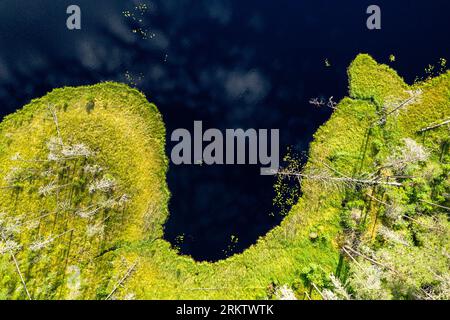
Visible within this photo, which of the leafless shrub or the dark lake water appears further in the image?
the dark lake water

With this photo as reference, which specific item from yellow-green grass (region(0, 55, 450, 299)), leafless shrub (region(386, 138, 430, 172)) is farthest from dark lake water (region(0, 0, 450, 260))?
leafless shrub (region(386, 138, 430, 172))

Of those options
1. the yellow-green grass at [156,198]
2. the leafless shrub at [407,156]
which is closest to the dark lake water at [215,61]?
the yellow-green grass at [156,198]

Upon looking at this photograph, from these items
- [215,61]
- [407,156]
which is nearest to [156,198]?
[215,61]

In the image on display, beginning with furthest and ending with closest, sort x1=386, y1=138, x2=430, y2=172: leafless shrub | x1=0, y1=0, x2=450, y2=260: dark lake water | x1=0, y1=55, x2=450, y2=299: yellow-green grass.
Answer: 1. x1=0, y1=0, x2=450, y2=260: dark lake water
2. x1=386, y1=138, x2=430, y2=172: leafless shrub
3. x1=0, y1=55, x2=450, y2=299: yellow-green grass

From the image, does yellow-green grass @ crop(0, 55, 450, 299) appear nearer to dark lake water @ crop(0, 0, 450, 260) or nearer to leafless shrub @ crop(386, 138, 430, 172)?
leafless shrub @ crop(386, 138, 430, 172)

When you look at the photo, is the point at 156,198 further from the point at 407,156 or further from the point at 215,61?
the point at 407,156

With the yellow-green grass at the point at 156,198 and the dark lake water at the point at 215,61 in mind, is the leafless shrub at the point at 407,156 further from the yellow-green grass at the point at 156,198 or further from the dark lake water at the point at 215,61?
the dark lake water at the point at 215,61

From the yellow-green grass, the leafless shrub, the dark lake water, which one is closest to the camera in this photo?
the yellow-green grass
